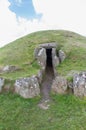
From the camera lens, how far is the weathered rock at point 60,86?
2625 cm

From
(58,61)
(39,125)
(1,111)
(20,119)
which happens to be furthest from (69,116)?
(58,61)

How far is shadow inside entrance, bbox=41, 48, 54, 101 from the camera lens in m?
27.2

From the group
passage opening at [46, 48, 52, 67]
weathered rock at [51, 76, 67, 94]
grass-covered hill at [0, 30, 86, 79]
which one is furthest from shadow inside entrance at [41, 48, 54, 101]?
grass-covered hill at [0, 30, 86, 79]

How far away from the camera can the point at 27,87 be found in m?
25.9

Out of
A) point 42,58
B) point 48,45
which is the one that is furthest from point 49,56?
point 42,58

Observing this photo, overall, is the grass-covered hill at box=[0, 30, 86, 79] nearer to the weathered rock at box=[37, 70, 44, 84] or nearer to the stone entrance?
the weathered rock at box=[37, 70, 44, 84]

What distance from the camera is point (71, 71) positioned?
28.9 meters

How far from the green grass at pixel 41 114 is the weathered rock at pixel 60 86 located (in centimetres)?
70

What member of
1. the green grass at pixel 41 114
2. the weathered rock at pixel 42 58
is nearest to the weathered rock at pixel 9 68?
the weathered rock at pixel 42 58

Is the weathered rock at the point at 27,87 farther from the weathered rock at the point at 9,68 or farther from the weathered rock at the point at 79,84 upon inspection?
the weathered rock at the point at 9,68

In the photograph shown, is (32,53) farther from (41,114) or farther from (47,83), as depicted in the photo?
(41,114)

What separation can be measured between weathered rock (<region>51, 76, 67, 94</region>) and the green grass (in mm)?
705

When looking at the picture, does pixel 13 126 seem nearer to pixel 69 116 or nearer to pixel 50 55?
pixel 69 116

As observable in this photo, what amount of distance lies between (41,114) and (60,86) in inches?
168
